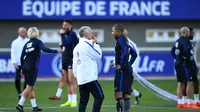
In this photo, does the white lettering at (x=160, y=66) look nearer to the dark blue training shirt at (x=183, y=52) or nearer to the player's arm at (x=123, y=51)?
the dark blue training shirt at (x=183, y=52)

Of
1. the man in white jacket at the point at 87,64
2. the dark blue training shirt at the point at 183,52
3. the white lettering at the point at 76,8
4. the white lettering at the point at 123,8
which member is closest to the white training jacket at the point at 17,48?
the dark blue training shirt at the point at 183,52

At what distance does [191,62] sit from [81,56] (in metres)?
5.49

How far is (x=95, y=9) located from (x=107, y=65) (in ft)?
8.27

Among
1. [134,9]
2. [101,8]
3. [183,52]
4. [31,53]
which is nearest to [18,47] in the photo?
[31,53]

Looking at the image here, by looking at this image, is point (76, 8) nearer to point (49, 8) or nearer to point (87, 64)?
point (49, 8)

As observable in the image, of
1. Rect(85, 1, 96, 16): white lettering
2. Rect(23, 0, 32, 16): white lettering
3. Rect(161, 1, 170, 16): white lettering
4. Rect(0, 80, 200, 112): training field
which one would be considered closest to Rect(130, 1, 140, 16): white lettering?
Rect(161, 1, 170, 16): white lettering

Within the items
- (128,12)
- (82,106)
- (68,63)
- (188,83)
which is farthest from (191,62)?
(128,12)

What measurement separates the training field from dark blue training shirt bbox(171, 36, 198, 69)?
51.7 inches

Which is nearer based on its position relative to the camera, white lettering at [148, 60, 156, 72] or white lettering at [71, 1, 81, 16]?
white lettering at [71, 1, 81, 16]

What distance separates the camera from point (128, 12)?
29.3 m

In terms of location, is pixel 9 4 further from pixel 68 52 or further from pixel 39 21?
pixel 68 52

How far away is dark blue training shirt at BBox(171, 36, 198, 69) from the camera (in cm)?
1866

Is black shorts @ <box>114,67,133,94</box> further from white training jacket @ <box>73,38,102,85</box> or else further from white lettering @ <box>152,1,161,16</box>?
white lettering @ <box>152,1,161,16</box>

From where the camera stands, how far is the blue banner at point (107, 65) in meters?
28.8
